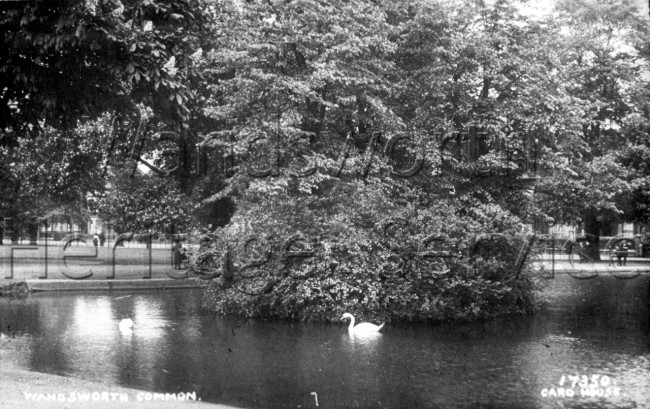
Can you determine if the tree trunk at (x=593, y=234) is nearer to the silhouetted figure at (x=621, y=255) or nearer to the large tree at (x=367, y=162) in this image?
the silhouetted figure at (x=621, y=255)

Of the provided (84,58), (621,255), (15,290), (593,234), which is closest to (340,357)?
(84,58)

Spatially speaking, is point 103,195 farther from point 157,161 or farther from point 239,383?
point 239,383

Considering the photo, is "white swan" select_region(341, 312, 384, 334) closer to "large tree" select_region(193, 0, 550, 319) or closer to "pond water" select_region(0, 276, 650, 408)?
"pond water" select_region(0, 276, 650, 408)

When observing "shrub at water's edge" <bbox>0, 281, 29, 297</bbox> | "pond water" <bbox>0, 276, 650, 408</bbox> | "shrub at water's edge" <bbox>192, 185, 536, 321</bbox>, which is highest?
"shrub at water's edge" <bbox>192, 185, 536, 321</bbox>

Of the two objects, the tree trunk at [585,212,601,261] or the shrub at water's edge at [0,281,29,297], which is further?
the tree trunk at [585,212,601,261]

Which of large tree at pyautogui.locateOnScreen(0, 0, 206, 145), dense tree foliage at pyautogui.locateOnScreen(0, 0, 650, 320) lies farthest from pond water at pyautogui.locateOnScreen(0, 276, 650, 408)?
large tree at pyautogui.locateOnScreen(0, 0, 206, 145)

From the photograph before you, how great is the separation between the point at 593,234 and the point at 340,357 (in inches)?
1148

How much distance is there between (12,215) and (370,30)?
36.4 m

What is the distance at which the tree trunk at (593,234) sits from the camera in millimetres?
34244

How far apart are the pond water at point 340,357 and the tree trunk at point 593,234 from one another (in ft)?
55.4

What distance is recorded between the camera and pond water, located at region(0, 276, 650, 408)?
29.7 ft

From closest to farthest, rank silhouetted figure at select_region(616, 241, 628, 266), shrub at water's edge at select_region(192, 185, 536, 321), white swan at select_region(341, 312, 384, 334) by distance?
white swan at select_region(341, 312, 384, 334) < shrub at water's edge at select_region(192, 185, 536, 321) < silhouetted figure at select_region(616, 241, 628, 266)

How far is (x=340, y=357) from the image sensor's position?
11578 millimetres

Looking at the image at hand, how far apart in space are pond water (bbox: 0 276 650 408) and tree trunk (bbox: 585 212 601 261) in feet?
55.4
